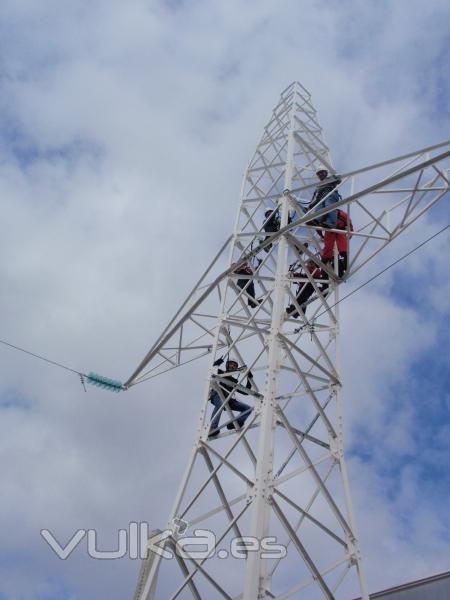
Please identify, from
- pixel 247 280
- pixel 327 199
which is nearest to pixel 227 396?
pixel 247 280

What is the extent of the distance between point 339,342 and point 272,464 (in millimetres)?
4304

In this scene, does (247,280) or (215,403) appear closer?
(215,403)

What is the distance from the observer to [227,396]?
1202 cm

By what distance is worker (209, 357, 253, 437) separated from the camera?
37.9ft

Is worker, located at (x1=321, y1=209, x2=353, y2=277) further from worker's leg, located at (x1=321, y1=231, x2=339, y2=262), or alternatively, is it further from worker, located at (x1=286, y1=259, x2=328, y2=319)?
worker, located at (x1=286, y1=259, x2=328, y2=319)

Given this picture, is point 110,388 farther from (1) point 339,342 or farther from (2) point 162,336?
(1) point 339,342

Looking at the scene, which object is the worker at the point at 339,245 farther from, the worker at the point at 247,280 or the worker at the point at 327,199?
the worker at the point at 247,280

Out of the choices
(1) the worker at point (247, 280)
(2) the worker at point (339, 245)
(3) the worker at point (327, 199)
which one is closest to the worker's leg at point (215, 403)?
(1) the worker at point (247, 280)

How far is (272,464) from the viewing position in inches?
359

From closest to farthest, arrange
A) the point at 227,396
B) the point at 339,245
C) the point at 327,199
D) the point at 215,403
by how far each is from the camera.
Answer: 1. the point at 227,396
2. the point at 215,403
3. the point at 339,245
4. the point at 327,199

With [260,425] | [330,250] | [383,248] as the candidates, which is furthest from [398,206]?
[260,425]

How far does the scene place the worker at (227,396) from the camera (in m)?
11.6

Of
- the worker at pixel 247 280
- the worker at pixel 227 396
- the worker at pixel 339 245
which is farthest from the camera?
the worker at pixel 247 280

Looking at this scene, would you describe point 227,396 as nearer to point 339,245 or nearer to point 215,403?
point 215,403
